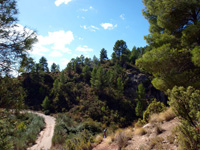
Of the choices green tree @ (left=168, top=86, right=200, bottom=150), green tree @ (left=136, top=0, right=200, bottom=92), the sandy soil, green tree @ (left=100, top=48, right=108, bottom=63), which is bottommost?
the sandy soil

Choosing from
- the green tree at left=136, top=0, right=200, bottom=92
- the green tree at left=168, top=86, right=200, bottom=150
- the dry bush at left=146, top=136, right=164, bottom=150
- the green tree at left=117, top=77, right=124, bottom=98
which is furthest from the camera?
the green tree at left=117, top=77, right=124, bottom=98

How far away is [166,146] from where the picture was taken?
3.41 meters

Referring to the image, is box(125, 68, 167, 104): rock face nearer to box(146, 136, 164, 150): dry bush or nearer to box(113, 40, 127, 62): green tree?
box(113, 40, 127, 62): green tree

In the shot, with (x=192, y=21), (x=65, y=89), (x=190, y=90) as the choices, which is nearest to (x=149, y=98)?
(x=65, y=89)

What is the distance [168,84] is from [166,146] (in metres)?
2.98

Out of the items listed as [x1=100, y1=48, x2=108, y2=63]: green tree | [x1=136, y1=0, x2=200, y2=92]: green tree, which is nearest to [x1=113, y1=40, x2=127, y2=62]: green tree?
[x1=100, y1=48, x2=108, y2=63]: green tree

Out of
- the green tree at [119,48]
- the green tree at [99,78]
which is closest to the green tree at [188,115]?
the green tree at [99,78]

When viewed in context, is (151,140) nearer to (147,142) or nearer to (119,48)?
(147,142)

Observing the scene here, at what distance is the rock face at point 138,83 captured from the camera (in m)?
41.6

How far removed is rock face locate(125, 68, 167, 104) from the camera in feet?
137

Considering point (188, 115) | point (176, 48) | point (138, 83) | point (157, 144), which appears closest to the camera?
point (188, 115)

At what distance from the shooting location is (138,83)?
4459 centimetres

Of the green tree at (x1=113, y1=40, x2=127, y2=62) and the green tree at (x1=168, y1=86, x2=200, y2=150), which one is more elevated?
the green tree at (x1=113, y1=40, x2=127, y2=62)

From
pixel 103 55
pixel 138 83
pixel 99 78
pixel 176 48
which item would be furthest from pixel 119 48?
pixel 176 48
